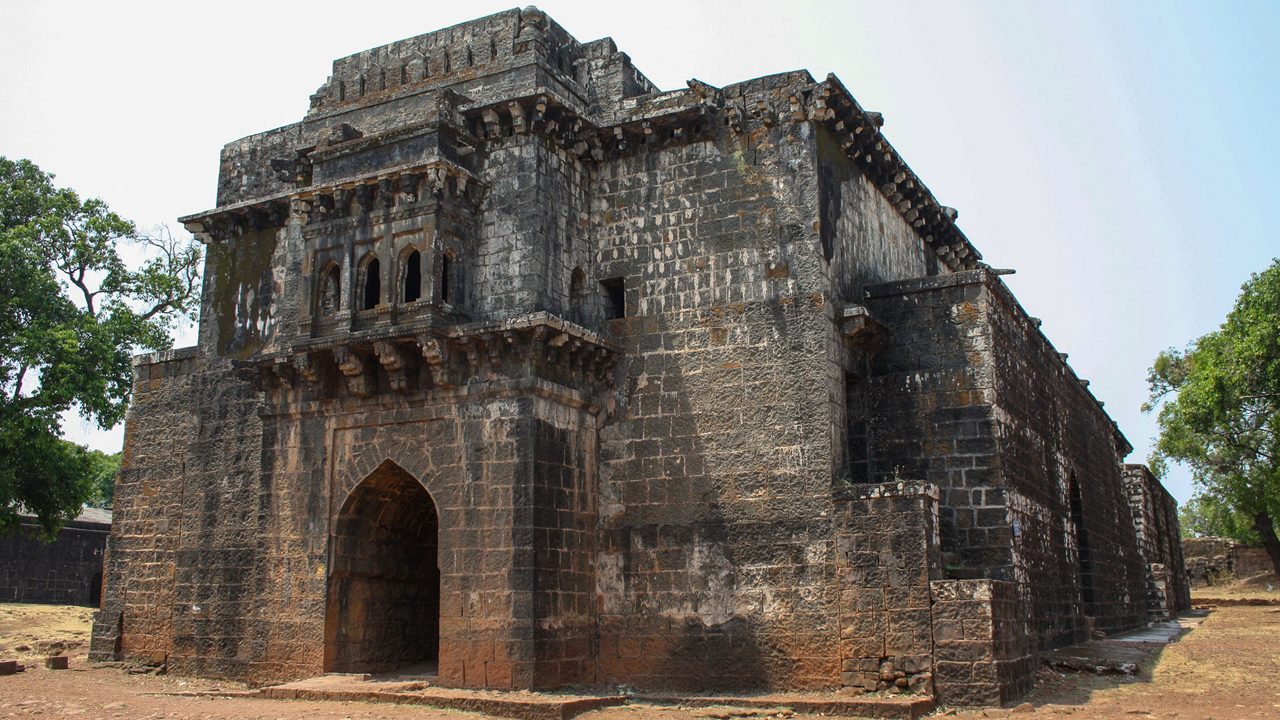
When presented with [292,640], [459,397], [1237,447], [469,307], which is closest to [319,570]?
[292,640]

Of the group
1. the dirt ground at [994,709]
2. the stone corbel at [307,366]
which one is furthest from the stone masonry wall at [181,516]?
the stone corbel at [307,366]

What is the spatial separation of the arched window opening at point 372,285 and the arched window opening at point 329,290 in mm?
411

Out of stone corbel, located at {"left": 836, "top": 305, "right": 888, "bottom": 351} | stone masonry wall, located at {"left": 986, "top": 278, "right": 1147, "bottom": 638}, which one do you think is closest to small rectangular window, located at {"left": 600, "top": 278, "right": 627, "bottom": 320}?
stone corbel, located at {"left": 836, "top": 305, "right": 888, "bottom": 351}

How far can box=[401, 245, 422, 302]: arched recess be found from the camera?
569 inches

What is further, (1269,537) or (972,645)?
(1269,537)

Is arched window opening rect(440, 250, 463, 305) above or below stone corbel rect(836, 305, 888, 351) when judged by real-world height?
above

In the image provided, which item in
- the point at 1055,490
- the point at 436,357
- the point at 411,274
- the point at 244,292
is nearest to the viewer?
the point at 436,357

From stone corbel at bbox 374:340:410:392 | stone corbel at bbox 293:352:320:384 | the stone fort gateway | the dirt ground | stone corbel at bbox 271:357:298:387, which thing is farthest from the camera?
stone corbel at bbox 271:357:298:387

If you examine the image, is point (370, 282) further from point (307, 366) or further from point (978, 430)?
point (978, 430)

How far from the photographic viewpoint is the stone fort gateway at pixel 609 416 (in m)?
13.0

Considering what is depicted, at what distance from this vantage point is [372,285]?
15133mm

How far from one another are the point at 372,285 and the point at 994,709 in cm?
939

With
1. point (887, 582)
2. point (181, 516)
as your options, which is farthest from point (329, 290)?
point (887, 582)

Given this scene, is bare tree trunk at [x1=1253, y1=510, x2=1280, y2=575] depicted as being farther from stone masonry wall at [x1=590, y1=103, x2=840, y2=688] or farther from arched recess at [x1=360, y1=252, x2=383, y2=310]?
arched recess at [x1=360, y1=252, x2=383, y2=310]
